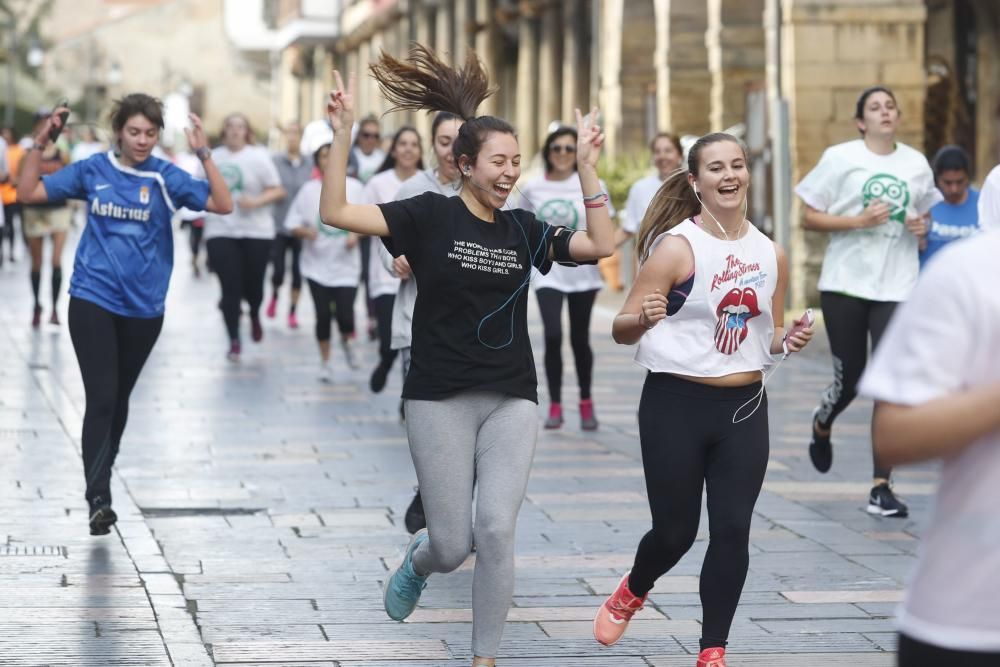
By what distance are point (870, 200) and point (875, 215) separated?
0.50ft

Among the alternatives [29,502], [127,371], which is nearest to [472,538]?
[127,371]

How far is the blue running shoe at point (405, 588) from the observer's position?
19.1 feet

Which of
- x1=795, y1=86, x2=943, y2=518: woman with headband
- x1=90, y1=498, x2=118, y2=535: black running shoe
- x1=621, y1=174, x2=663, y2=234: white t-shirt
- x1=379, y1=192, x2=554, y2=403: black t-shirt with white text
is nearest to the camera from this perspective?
x1=379, y1=192, x2=554, y2=403: black t-shirt with white text

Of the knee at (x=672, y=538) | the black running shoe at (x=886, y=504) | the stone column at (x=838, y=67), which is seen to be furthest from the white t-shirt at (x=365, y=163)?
the knee at (x=672, y=538)

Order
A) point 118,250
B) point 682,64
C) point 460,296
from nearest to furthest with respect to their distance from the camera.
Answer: point 460,296 → point 118,250 → point 682,64

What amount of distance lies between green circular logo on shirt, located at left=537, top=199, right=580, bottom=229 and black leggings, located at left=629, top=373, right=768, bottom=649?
17.8 ft

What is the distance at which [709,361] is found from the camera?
5.59 meters

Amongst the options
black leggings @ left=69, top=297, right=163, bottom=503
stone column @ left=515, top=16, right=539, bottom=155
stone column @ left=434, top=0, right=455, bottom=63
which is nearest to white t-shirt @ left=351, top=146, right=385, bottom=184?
black leggings @ left=69, top=297, right=163, bottom=503

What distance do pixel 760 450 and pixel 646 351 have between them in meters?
0.45

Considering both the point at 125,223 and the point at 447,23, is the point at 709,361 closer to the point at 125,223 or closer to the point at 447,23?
the point at 125,223

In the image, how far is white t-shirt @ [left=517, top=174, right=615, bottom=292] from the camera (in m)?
11.1

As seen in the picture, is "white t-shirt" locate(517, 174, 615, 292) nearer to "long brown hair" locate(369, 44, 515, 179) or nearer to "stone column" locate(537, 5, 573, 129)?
"long brown hair" locate(369, 44, 515, 179)

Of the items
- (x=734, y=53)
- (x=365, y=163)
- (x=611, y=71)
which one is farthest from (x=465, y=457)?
(x=611, y=71)

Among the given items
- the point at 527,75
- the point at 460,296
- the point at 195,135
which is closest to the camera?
the point at 460,296
